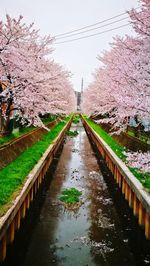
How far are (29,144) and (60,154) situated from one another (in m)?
7.81

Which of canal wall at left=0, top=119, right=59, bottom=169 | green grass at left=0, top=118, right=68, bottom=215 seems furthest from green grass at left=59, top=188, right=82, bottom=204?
canal wall at left=0, top=119, right=59, bottom=169

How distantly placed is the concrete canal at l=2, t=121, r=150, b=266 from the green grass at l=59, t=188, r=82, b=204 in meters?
0.28

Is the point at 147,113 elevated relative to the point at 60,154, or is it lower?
elevated

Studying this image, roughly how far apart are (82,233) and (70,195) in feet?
13.8

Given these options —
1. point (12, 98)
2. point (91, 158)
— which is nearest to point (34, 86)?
point (12, 98)

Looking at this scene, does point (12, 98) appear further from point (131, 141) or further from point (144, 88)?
point (144, 88)

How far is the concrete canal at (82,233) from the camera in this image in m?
9.45

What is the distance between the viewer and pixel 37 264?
9.11m

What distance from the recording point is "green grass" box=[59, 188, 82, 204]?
47.5 ft

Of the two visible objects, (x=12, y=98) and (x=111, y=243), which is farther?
(x=12, y=98)

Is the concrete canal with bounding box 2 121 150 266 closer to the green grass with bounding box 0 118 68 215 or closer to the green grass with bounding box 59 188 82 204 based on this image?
the green grass with bounding box 59 188 82 204

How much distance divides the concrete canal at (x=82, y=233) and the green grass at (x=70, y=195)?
280 mm

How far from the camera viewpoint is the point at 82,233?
37.2 feet

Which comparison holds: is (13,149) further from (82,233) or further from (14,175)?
(82,233)
